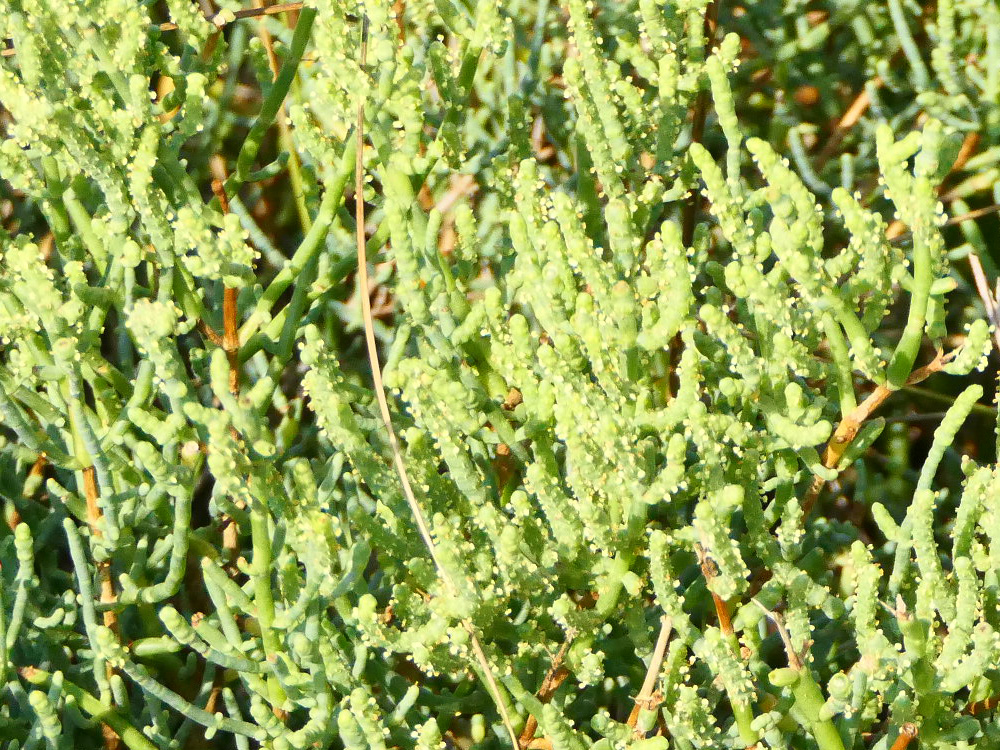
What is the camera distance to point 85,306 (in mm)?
769

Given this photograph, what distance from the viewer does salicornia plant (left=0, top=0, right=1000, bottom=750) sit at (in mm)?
689

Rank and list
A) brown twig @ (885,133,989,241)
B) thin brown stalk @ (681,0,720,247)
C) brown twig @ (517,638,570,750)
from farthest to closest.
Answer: brown twig @ (885,133,989,241) → thin brown stalk @ (681,0,720,247) → brown twig @ (517,638,570,750)

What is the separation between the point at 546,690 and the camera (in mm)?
796

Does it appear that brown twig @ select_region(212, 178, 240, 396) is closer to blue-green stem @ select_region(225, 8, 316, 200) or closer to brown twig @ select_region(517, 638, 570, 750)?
blue-green stem @ select_region(225, 8, 316, 200)

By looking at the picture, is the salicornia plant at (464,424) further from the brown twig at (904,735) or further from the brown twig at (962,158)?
the brown twig at (962,158)

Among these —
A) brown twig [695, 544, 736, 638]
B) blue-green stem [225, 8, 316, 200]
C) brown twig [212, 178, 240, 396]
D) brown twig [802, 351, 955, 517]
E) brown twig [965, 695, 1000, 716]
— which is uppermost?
blue-green stem [225, 8, 316, 200]

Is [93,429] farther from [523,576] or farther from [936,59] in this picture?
[936,59]

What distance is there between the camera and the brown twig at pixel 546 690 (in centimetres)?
79

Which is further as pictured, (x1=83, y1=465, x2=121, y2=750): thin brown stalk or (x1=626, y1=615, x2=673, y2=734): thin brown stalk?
(x1=83, y1=465, x2=121, y2=750): thin brown stalk

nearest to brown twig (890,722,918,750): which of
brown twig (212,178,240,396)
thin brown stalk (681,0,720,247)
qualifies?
thin brown stalk (681,0,720,247)

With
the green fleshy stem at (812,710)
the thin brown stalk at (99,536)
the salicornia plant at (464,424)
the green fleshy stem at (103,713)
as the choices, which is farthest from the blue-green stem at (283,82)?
the green fleshy stem at (812,710)

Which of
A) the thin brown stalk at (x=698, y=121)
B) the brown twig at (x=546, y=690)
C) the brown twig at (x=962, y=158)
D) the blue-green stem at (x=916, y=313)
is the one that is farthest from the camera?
the brown twig at (x=962, y=158)

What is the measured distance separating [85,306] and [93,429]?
0.29 feet

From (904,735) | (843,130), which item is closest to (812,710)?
(904,735)
